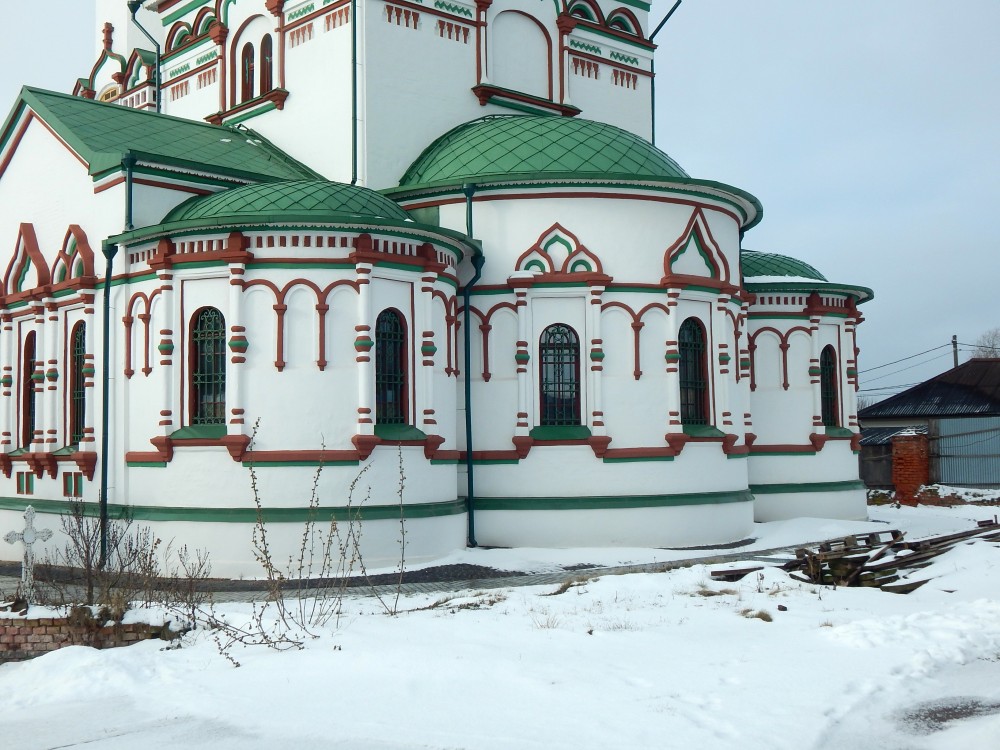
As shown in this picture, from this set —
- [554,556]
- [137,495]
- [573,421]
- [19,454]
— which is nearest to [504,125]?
[573,421]

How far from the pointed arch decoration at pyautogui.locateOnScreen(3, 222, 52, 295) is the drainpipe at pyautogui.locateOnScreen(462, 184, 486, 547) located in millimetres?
6164

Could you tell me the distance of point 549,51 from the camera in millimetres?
20266

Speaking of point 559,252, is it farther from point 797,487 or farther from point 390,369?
point 797,487

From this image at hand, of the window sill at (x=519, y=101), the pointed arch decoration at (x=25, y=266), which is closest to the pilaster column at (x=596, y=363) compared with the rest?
the window sill at (x=519, y=101)

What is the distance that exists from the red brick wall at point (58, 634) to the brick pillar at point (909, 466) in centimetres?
2044

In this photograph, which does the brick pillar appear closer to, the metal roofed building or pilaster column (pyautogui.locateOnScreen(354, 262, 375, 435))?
the metal roofed building

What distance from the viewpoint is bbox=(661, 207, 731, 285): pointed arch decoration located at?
16.0 meters

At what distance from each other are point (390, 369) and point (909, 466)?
1602cm

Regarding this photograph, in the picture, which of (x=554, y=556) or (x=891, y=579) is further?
(x=554, y=556)

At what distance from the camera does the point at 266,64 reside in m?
19.5

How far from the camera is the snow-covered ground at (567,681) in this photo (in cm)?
659

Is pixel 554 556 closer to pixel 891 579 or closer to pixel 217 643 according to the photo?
pixel 891 579

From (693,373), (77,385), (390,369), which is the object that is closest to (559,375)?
(693,373)

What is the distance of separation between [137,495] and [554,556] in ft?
18.2
